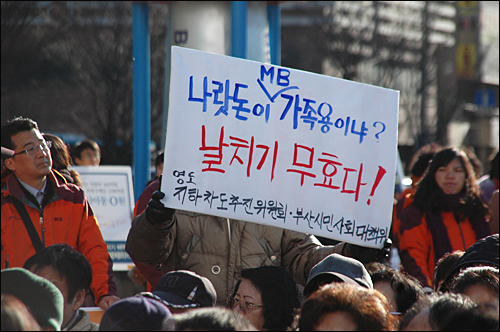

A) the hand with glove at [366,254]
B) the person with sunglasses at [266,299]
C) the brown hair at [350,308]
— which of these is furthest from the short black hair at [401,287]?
the brown hair at [350,308]

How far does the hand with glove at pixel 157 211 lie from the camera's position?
10.4ft

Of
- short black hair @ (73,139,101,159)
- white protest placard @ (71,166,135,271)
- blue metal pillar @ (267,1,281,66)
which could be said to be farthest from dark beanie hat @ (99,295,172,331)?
blue metal pillar @ (267,1,281,66)

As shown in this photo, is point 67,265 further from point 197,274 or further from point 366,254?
point 366,254

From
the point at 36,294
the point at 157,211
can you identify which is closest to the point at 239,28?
the point at 157,211

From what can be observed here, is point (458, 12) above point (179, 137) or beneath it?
above

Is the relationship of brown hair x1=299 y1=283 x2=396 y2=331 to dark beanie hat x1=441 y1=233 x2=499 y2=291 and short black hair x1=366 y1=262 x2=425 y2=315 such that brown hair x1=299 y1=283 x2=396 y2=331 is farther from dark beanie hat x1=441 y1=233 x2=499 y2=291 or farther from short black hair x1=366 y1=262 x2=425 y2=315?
dark beanie hat x1=441 y1=233 x2=499 y2=291

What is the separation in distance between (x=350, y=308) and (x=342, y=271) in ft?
2.32

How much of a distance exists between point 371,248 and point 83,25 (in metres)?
12.5

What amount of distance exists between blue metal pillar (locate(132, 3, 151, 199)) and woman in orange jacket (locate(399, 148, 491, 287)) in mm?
4376

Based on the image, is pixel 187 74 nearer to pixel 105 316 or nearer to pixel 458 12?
pixel 105 316

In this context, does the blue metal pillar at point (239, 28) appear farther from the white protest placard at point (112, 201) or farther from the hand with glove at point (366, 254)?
the hand with glove at point (366, 254)

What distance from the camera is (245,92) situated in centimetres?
354

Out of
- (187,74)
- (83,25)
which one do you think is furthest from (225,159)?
(83,25)

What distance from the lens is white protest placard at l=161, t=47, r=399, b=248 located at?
340 centimetres
